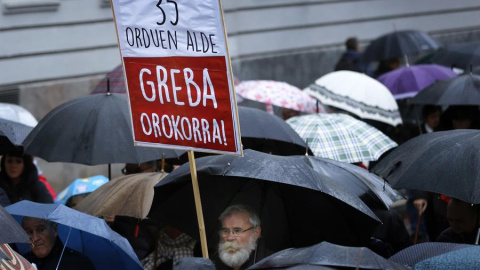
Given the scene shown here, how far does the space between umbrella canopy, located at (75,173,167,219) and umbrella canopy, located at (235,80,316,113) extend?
3.19 meters

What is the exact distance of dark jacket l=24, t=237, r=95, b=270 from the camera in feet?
21.9

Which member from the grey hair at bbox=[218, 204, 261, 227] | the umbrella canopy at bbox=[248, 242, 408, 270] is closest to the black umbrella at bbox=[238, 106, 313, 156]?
the grey hair at bbox=[218, 204, 261, 227]

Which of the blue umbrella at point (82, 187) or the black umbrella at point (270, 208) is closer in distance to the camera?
the black umbrella at point (270, 208)

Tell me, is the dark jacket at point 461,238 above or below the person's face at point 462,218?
below

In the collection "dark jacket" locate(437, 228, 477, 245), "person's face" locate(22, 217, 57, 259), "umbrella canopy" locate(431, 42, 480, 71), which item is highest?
"person's face" locate(22, 217, 57, 259)

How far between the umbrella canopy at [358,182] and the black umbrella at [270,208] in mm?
165

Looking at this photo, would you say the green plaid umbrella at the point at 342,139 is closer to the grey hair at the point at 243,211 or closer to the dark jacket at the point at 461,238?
the dark jacket at the point at 461,238

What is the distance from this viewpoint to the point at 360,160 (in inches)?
328

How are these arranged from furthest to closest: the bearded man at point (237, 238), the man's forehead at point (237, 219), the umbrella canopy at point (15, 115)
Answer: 1. the umbrella canopy at point (15, 115)
2. the man's forehead at point (237, 219)
3. the bearded man at point (237, 238)

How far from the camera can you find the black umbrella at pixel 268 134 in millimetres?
8078

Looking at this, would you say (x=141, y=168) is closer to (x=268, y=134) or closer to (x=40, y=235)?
(x=268, y=134)

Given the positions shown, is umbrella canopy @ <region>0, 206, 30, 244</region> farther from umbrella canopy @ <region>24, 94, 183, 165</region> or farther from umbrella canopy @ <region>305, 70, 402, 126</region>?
umbrella canopy @ <region>305, 70, 402, 126</region>

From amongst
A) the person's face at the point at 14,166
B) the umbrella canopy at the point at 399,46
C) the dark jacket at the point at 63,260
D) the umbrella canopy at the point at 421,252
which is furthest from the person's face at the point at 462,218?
the umbrella canopy at the point at 399,46

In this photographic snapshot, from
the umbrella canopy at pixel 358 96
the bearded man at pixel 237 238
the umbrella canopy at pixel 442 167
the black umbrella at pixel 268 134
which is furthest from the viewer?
the umbrella canopy at pixel 358 96
